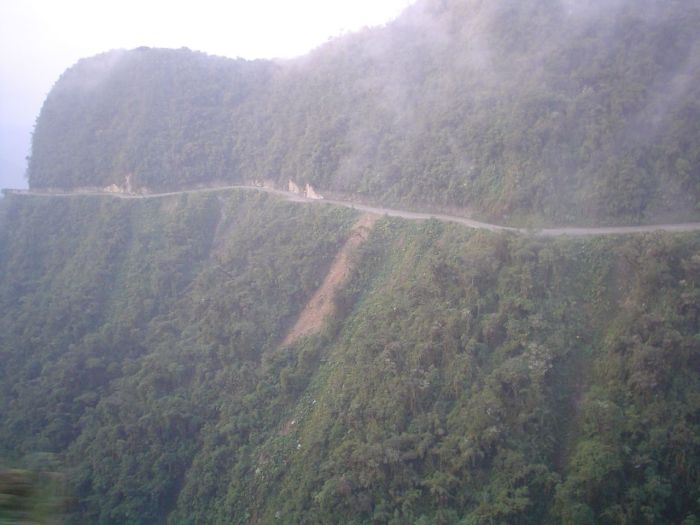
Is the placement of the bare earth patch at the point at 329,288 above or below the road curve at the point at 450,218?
below

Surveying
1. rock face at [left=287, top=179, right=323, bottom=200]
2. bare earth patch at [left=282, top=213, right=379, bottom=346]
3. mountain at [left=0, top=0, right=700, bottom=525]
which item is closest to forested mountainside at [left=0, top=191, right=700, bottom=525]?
mountain at [left=0, top=0, right=700, bottom=525]

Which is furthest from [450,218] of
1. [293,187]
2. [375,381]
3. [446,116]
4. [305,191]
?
[293,187]

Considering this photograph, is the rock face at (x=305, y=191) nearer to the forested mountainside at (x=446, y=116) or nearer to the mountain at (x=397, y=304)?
the forested mountainside at (x=446, y=116)

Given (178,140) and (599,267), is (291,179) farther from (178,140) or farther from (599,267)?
(599,267)

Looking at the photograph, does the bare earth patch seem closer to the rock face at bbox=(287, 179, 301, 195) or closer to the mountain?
the mountain

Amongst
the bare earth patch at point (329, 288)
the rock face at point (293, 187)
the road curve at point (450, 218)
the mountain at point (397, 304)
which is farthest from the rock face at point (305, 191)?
the bare earth patch at point (329, 288)

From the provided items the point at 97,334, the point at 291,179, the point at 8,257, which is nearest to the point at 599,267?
the point at 291,179

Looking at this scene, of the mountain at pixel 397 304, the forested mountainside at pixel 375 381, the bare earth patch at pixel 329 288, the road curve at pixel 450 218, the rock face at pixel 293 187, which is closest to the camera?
the forested mountainside at pixel 375 381
